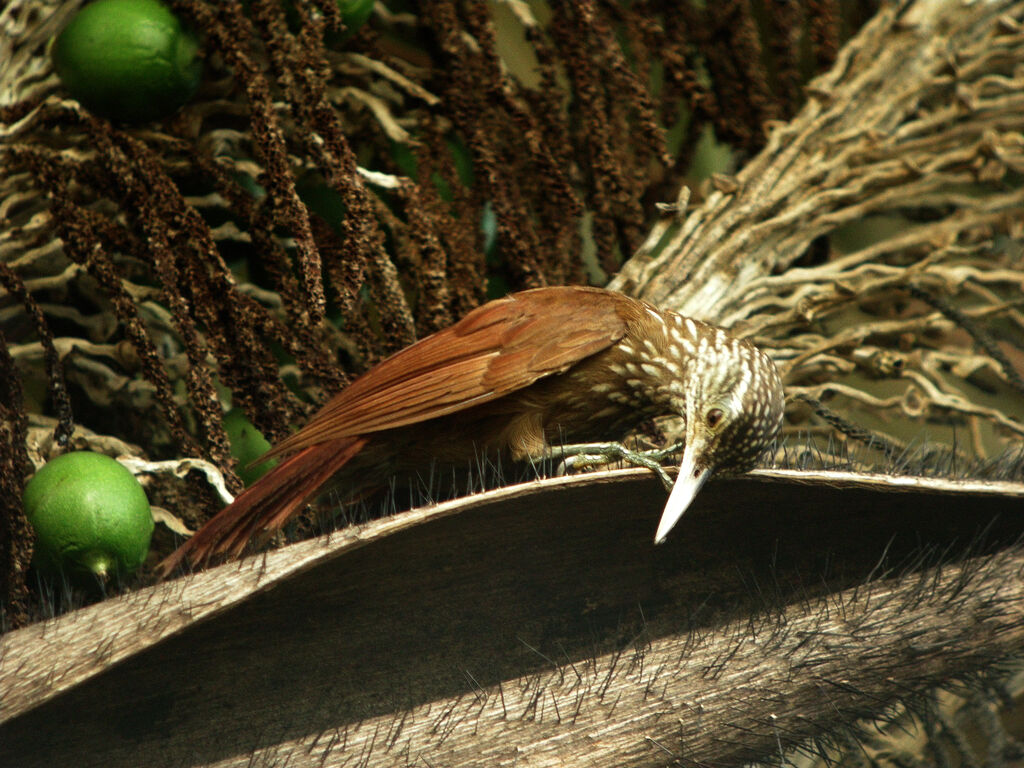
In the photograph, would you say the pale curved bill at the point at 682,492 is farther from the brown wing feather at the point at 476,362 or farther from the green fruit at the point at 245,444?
the green fruit at the point at 245,444

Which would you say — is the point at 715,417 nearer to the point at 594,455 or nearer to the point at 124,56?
the point at 594,455

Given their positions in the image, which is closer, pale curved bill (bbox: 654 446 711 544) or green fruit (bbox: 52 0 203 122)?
pale curved bill (bbox: 654 446 711 544)

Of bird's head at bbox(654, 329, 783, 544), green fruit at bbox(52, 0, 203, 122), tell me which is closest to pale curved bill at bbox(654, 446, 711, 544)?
bird's head at bbox(654, 329, 783, 544)

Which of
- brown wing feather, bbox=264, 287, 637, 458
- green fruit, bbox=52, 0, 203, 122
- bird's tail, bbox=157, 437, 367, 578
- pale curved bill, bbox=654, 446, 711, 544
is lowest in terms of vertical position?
pale curved bill, bbox=654, 446, 711, 544

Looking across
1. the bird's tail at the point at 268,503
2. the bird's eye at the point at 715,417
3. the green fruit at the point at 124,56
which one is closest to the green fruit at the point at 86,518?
the bird's tail at the point at 268,503

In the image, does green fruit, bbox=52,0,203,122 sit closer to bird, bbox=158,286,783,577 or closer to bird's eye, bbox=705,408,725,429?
bird, bbox=158,286,783,577

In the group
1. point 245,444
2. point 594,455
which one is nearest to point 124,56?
point 245,444
